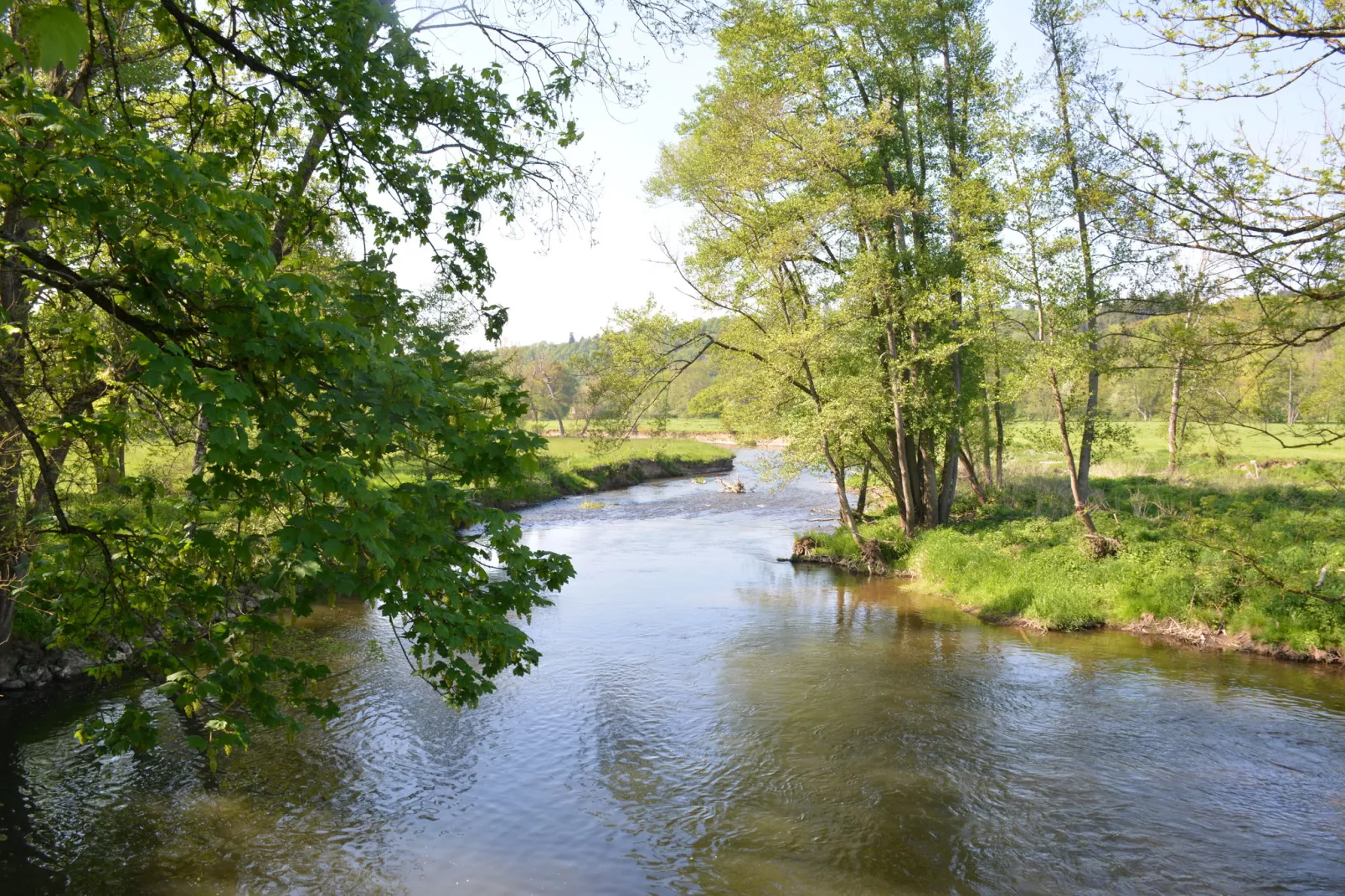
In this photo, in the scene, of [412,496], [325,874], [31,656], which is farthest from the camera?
[31,656]

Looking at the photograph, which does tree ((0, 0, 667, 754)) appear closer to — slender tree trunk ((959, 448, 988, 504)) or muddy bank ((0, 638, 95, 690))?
muddy bank ((0, 638, 95, 690))

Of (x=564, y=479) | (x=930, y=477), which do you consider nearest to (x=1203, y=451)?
(x=930, y=477)

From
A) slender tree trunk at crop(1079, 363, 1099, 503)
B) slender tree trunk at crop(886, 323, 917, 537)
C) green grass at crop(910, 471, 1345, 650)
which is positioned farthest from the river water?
slender tree trunk at crop(886, 323, 917, 537)

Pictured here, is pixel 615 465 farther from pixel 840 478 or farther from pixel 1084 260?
pixel 1084 260

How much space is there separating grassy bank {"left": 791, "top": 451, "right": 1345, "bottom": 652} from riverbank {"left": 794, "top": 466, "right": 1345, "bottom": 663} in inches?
1.0

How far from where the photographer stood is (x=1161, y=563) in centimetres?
1524

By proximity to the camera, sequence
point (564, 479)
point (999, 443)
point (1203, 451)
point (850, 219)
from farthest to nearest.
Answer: point (564, 479), point (1203, 451), point (999, 443), point (850, 219)

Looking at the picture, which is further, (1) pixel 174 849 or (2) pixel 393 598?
(1) pixel 174 849

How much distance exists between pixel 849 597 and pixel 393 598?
1548cm

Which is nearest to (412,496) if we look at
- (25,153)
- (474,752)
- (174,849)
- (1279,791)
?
(25,153)

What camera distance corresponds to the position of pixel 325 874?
7.34m

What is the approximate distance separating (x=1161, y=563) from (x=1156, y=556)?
23 centimetres

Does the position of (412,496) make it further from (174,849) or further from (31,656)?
(31,656)

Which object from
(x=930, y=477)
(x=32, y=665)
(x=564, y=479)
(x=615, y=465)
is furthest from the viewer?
(x=615, y=465)
